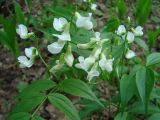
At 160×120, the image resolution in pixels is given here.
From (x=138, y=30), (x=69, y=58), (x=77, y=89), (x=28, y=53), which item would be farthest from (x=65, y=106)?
(x=138, y=30)

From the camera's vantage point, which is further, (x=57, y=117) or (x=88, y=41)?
(x=57, y=117)

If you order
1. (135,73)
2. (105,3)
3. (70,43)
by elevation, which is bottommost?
(105,3)

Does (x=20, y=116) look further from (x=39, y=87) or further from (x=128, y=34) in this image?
(x=128, y=34)

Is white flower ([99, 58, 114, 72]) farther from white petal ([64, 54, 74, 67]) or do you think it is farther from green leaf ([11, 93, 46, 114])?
green leaf ([11, 93, 46, 114])

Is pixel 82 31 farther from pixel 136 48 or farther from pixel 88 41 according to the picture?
pixel 136 48

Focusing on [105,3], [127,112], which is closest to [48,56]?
[105,3]
